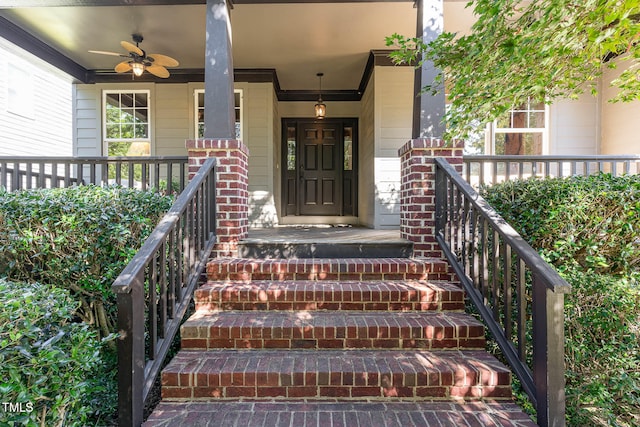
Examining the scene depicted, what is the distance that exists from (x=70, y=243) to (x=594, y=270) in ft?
12.5

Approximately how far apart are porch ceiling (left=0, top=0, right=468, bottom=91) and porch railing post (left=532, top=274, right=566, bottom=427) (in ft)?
10.8

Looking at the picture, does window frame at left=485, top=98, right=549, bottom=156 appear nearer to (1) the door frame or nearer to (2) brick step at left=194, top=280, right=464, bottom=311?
(1) the door frame

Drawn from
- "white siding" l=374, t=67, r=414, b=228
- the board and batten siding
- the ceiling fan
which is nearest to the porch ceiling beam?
the board and batten siding

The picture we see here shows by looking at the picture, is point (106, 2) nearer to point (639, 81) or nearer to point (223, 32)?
point (223, 32)

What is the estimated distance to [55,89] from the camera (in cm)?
724

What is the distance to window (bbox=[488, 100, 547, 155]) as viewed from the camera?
5188 millimetres

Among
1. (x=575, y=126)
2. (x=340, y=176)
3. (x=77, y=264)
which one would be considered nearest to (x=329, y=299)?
(x=77, y=264)

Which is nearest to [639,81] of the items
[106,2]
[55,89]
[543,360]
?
[543,360]

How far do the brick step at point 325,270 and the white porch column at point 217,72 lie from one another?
3.93ft

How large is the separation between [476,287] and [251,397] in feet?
5.50

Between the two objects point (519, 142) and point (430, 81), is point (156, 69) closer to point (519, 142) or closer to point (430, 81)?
point (430, 81)

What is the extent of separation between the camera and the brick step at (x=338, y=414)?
1643 millimetres

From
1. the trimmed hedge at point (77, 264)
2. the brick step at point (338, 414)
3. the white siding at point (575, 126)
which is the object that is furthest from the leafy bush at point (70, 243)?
the white siding at point (575, 126)

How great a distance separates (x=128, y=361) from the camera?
1617mm
